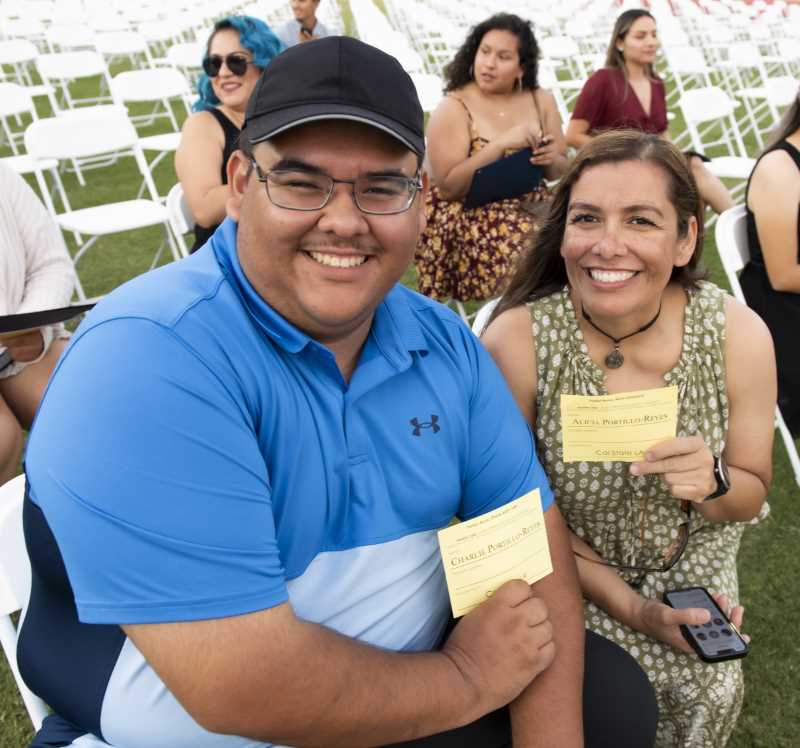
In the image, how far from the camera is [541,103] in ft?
12.9

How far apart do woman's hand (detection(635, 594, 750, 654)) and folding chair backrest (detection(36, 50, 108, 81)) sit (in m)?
6.80

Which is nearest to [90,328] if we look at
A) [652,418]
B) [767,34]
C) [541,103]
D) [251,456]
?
[251,456]

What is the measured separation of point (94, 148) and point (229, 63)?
1.64m

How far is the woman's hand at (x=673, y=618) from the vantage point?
1.59m

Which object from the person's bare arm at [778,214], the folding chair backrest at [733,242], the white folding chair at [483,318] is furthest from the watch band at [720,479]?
the person's bare arm at [778,214]

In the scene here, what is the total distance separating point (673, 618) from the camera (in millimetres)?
1618

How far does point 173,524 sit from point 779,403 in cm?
262

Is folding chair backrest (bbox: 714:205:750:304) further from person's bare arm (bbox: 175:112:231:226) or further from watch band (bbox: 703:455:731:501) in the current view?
person's bare arm (bbox: 175:112:231:226)

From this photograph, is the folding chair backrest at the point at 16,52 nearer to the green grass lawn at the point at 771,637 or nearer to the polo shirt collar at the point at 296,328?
the green grass lawn at the point at 771,637

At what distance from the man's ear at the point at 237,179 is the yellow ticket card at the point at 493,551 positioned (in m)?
0.57

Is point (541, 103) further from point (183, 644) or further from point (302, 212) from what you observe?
point (183, 644)

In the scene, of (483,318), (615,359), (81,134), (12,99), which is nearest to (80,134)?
(81,134)

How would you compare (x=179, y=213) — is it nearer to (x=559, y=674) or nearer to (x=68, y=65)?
(x=559, y=674)

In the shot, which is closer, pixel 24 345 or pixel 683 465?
pixel 683 465
